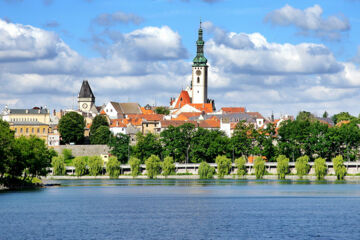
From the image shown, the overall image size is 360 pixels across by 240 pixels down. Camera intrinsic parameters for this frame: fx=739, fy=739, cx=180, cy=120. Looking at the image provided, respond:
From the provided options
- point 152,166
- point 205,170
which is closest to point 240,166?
point 205,170

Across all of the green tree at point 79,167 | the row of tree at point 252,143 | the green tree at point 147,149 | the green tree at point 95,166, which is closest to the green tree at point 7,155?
the green tree at point 95,166

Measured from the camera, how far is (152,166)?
13688 centimetres

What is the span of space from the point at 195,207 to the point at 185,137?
7331cm

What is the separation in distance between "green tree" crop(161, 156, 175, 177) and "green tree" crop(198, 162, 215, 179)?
23.4 feet

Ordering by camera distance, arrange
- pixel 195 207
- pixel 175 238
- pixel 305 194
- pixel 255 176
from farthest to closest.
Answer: pixel 255 176 → pixel 305 194 → pixel 195 207 → pixel 175 238

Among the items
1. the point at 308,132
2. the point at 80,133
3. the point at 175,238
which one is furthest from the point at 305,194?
the point at 80,133

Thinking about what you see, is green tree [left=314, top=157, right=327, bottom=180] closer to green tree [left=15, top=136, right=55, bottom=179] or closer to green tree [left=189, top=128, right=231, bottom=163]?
green tree [left=189, top=128, right=231, bottom=163]

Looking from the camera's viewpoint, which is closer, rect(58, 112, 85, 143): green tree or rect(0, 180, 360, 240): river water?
rect(0, 180, 360, 240): river water

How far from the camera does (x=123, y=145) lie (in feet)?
501

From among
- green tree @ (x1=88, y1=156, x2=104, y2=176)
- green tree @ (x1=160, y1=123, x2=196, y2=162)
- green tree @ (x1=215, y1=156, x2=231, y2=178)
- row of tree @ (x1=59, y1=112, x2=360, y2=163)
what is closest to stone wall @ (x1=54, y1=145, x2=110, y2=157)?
row of tree @ (x1=59, y1=112, x2=360, y2=163)

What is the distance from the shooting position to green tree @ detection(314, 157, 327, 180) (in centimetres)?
12412

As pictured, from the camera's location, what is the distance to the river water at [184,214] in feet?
175

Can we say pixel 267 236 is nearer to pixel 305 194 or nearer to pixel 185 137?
pixel 305 194

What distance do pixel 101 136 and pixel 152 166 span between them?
46.8m
